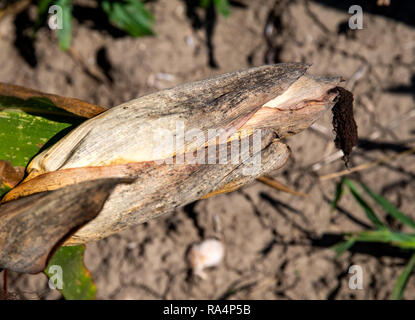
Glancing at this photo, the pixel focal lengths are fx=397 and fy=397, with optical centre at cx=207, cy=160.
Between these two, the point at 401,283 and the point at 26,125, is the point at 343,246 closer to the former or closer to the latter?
the point at 401,283

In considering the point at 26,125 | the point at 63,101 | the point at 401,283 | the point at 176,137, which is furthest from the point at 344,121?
the point at 401,283

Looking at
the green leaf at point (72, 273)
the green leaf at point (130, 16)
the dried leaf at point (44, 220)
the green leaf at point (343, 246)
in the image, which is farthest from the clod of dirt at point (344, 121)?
the green leaf at point (130, 16)

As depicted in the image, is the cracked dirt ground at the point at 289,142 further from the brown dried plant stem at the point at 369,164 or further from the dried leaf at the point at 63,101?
the dried leaf at the point at 63,101

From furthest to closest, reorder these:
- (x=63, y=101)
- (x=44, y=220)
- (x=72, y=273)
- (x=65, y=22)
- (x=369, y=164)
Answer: (x=369, y=164) → (x=65, y=22) → (x=72, y=273) → (x=63, y=101) → (x=44, y=220)

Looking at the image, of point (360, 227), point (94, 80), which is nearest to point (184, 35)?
point (94, 80)

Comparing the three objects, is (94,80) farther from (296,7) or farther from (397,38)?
(397,38)

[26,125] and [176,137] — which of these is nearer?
[176,137]
